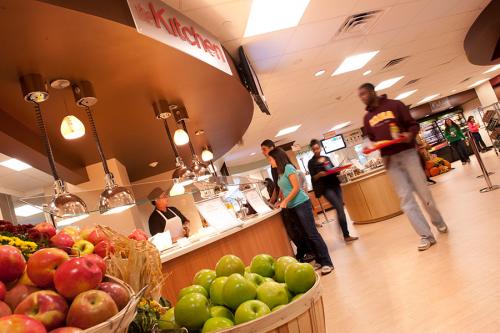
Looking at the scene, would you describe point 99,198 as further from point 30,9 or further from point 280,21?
point 280,21

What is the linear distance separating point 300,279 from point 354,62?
6722mm

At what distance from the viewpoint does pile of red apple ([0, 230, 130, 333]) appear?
2.17ft

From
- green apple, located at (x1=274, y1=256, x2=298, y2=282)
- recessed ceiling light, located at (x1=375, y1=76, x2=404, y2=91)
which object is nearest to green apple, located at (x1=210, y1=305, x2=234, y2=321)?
green apple, located at (x1=274, y1=256, x2=298, y2=282)

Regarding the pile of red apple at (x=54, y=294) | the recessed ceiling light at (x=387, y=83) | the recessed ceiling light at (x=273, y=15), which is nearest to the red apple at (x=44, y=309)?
the pile of red apple at (x=54, y=294)

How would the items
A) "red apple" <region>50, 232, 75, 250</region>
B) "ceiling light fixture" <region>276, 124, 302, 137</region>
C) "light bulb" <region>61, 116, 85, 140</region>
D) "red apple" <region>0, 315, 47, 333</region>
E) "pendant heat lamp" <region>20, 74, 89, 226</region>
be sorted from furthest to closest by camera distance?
"ceiling light fixture" <region>276, 124, 302, 137</region>, "light bulb" <region>61, 116, 85, 140</region>, "pendant heat lamp" <region>20, 74, 89, 226</region>, "red apple" <region>50, 232, 75, 250</region>, "red apple" <region>0, 315, 47, 333</region>

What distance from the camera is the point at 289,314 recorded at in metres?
0.94

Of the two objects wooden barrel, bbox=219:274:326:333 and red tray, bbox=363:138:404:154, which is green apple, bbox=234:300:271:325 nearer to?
wooden barrel, bbox=219:274:326:333

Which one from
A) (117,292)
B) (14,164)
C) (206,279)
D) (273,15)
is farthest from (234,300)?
(14,164)

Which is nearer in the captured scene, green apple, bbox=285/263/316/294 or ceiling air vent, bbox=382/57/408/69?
green apple, bbox=285/263/316/294

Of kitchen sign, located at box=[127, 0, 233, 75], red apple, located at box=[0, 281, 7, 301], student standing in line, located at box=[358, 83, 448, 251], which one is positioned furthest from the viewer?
student standing in line, located at box=[358, 83, 448, 251]

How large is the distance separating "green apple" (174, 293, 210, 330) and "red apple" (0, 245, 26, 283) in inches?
16.4

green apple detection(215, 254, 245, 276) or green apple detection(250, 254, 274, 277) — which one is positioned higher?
green apple detection(215, 254, 245, 276)

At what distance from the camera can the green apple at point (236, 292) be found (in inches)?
40.9

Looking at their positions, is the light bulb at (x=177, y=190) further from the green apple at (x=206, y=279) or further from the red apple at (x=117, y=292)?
the red apple at (x=117, y=292)
